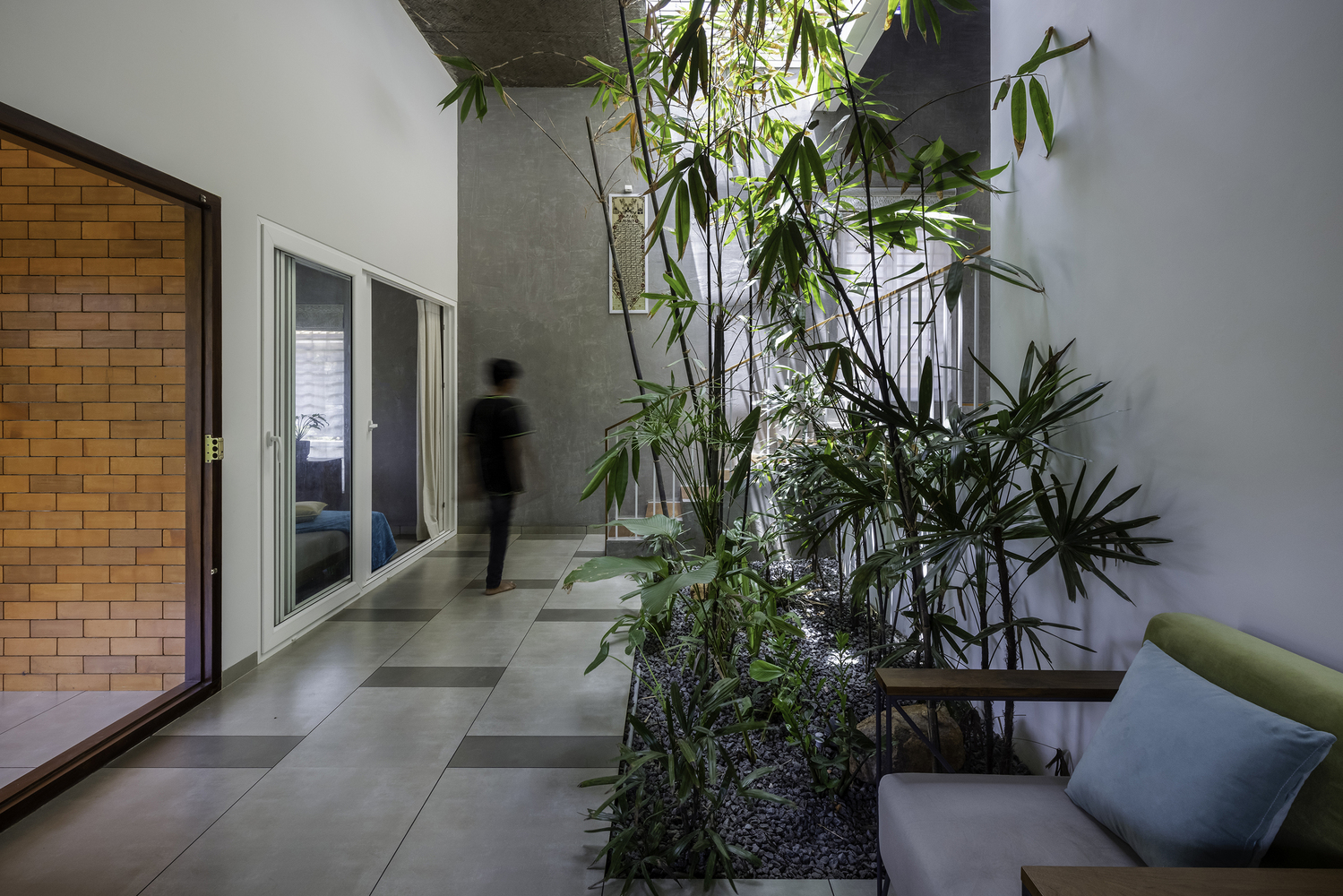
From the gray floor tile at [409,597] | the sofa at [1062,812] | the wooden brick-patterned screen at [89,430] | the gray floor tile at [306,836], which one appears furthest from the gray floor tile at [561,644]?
the sofa at [1062,812]

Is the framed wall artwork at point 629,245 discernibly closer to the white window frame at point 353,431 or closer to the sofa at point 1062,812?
the white window frame at point 353,431

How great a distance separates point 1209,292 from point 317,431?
13.3 feet

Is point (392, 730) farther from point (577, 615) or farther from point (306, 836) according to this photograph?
point (577, 615)

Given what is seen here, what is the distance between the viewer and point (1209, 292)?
1.53 metres

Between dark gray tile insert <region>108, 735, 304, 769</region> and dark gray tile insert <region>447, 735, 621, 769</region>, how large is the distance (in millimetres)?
665

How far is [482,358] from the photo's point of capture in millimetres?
6785

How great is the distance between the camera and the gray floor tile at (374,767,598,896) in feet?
5.83

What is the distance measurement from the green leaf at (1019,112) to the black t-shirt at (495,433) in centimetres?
335

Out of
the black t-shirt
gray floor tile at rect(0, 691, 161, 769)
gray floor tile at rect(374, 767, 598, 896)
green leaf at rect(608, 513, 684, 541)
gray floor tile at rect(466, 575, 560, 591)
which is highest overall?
the black t-shirt

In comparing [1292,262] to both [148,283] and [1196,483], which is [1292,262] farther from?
[148,283]

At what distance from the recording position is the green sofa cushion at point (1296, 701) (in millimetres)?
1031

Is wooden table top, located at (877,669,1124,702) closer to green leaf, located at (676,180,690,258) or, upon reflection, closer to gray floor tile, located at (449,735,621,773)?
gray floor tile, located at (449,735,621,773)

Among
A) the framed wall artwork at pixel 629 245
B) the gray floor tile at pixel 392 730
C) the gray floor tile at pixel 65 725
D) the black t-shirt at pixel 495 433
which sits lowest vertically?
the gray floor tile at pixel 392 730

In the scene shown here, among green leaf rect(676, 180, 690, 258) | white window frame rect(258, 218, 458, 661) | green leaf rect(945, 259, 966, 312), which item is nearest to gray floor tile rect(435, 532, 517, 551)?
white window frame rect(258, 218, 458, 661)
